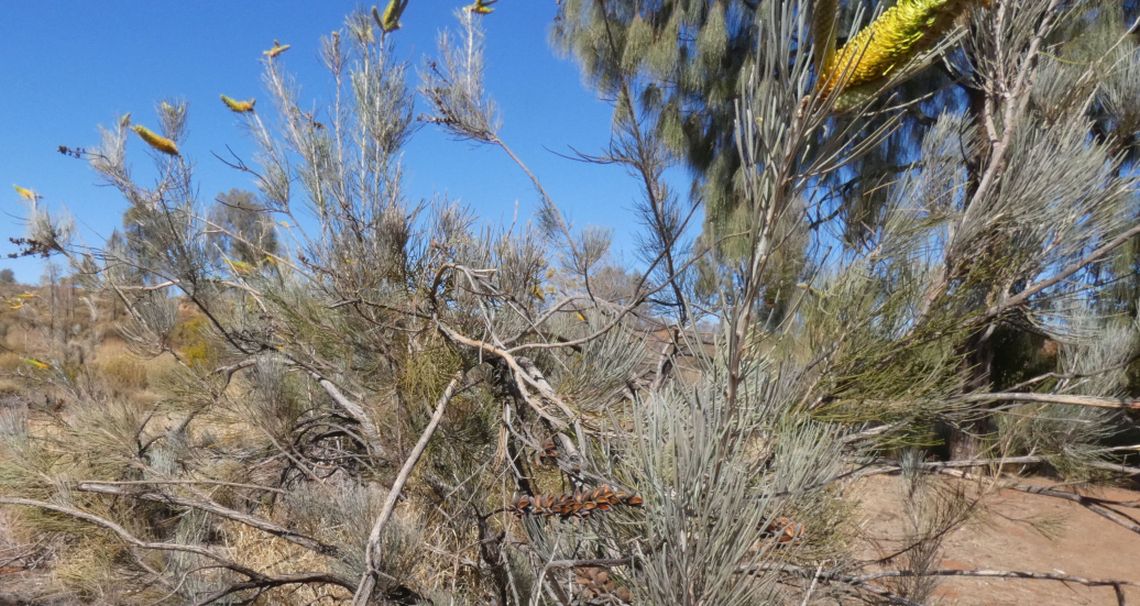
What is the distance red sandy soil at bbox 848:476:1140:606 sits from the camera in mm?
3465

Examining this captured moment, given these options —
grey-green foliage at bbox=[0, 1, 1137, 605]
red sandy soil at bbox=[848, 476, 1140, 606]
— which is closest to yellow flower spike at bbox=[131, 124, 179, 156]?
grey-green foliage at bbox=[0, 1, 1137, 605]

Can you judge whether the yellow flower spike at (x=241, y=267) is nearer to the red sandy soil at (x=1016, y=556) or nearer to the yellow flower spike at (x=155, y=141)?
the yellow flower spike at (x=155, y=141)

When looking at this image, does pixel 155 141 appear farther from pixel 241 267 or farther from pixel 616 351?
pixel 616 351

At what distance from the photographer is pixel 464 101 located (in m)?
1.98

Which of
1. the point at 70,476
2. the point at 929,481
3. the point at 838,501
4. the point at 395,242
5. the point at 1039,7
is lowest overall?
the point at 70,476

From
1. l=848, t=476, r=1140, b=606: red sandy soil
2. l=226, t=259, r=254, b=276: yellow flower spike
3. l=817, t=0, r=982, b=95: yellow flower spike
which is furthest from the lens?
l=848, t=476, r=1140, b=606: red sandy soil

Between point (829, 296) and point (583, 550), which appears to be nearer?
point (583, 550)

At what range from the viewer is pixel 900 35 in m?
0.68

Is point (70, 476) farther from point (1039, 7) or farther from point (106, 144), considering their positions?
point (1039, 7)

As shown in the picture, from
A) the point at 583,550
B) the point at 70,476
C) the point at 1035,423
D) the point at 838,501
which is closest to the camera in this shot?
the point at 583,550

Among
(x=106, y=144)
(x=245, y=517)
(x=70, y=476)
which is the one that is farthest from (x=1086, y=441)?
(x=70, y=476)

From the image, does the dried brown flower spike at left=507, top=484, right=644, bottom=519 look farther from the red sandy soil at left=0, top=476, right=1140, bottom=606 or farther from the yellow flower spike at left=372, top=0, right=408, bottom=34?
the red sandy soil at left=0, top=476, right=1140, bottom=606

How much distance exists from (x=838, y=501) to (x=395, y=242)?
4.11 ft

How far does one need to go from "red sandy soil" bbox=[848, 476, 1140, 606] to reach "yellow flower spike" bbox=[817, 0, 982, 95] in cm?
272
